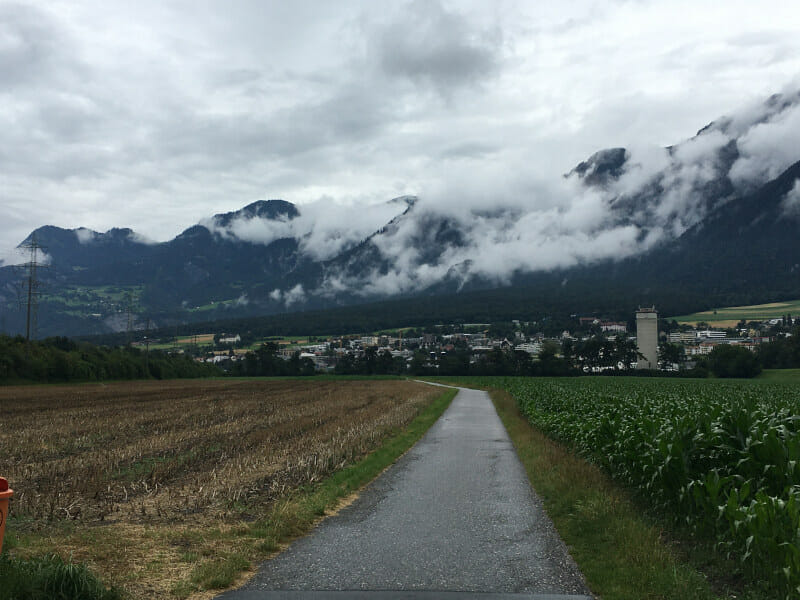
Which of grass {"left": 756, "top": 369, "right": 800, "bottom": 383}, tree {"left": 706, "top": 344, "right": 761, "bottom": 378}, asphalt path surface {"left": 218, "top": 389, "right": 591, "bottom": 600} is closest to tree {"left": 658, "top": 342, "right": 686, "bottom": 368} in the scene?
tree {"left": 706, "top": 344, "right": 761, "bottom": 378}

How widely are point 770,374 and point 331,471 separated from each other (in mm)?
100751

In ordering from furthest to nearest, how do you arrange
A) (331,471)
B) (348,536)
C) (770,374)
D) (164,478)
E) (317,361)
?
(317,361) → (770,374) → (331,471) → (164,478) → (348,536)

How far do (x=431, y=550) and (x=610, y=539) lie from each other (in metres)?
2.47

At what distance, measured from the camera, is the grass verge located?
6926mm

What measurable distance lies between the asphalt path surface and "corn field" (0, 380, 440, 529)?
7.28ft

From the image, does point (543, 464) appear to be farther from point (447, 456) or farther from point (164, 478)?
point (164, 478)

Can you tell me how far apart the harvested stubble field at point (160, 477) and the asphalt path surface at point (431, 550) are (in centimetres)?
104

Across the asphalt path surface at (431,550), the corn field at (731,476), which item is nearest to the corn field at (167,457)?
the asphalt path surface at (431,550)

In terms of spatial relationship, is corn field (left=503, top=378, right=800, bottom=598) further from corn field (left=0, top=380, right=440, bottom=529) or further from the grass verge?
corn field (left=0, top=380, right=440, bottom=529)

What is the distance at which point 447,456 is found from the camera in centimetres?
1869

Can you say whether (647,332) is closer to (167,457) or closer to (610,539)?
(167,457)

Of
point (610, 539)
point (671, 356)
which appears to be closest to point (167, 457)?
point (610, 539)

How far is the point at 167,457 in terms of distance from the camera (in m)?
17.8

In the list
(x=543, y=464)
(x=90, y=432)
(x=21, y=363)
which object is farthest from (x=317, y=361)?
(x=543, y=464)
